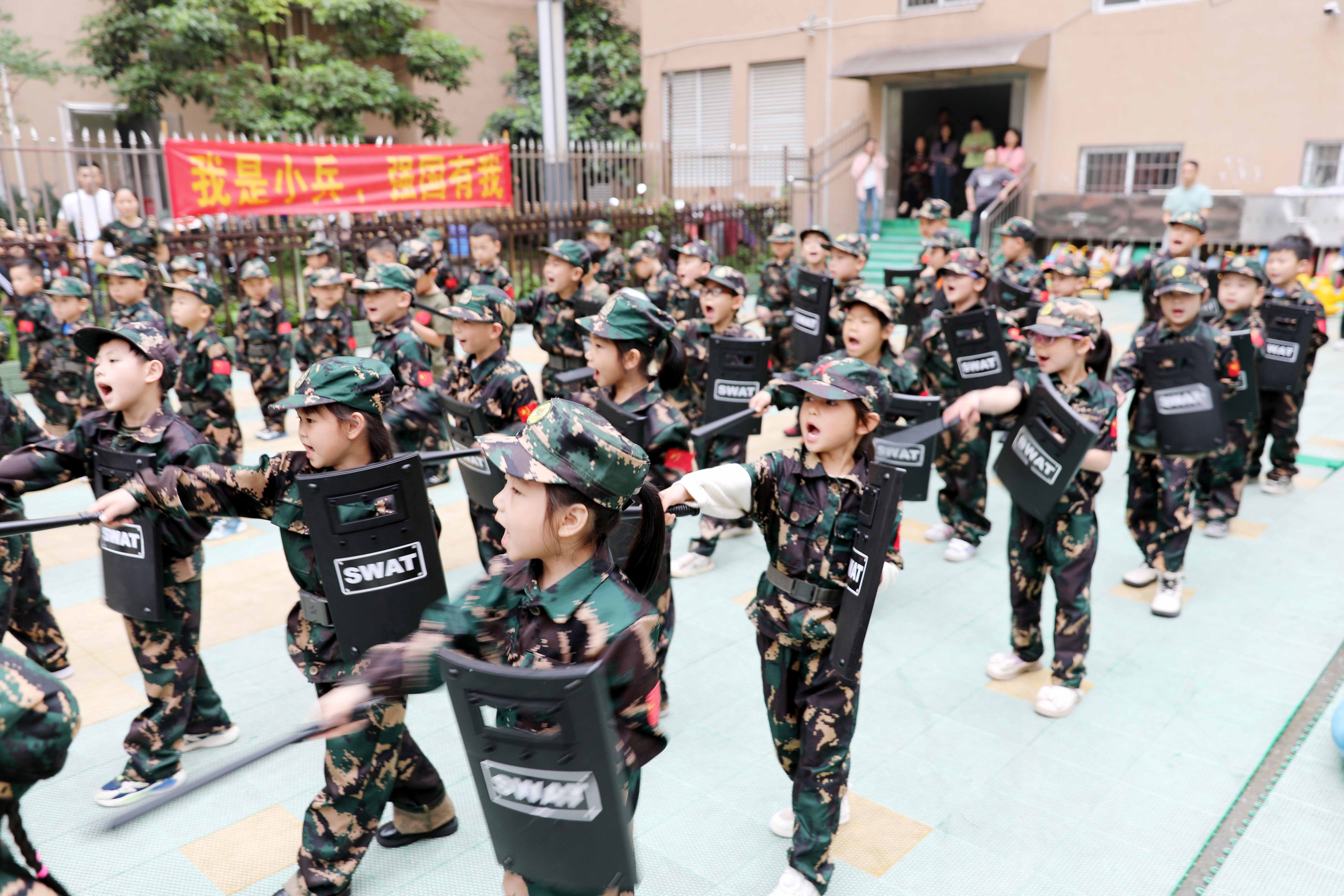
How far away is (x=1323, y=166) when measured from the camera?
16.2 m

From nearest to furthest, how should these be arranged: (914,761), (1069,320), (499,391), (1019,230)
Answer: (914,761)
(1069,320)
(499,391)
(1019,230)

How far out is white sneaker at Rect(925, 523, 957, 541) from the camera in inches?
276

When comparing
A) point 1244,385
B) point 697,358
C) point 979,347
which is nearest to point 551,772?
point 979,347

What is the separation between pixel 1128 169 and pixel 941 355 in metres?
13.6

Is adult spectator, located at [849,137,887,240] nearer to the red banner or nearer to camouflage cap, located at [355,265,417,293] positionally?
the red banner

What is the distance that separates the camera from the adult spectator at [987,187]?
18.2 meters

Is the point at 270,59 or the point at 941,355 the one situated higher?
the point at 270,59

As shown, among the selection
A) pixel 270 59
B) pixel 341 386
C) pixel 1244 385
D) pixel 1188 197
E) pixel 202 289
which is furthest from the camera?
pixel 270 59

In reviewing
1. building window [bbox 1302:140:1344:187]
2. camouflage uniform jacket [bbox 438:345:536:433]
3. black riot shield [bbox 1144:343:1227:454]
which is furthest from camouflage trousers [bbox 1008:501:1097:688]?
building window [bbox 1302:140:1344:187]

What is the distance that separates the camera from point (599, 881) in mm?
2195

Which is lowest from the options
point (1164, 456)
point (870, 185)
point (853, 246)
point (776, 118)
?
point (1164, 456)

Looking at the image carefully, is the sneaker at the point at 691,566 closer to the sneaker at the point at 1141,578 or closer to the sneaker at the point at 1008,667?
the sneaker at the point at 1008,667

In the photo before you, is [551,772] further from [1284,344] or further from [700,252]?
[700,252]

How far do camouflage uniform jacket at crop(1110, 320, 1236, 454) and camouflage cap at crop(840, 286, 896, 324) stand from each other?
1.26 meters
